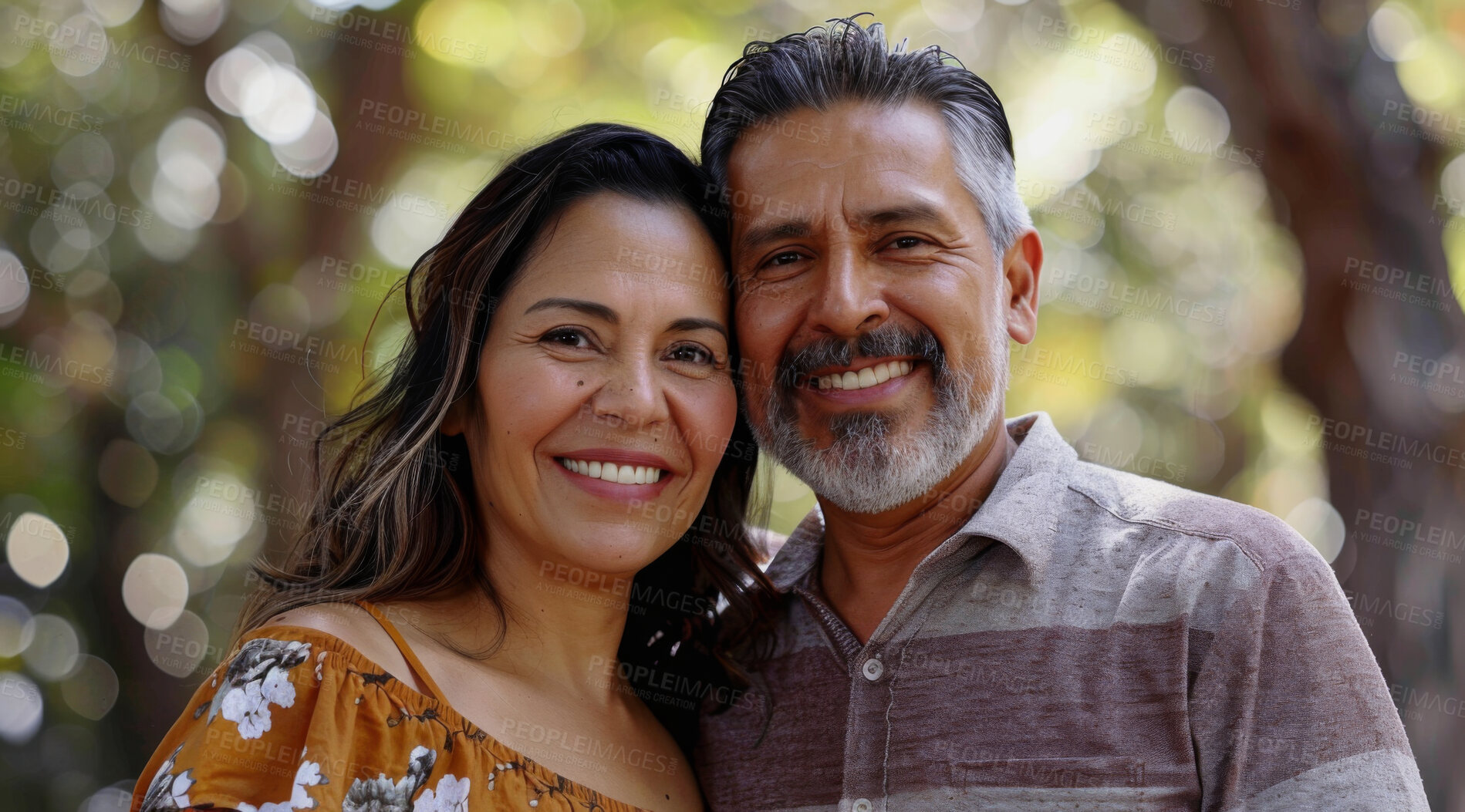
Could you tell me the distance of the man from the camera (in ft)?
7.14

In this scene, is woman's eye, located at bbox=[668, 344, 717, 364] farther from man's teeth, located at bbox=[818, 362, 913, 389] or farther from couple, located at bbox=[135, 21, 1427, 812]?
man's teeth, located at bbox=[818, 362, 913, 389]

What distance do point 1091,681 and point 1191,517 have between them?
16.4 inches

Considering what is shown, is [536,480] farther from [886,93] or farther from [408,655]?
[886,93]

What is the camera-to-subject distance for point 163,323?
5.73 meters

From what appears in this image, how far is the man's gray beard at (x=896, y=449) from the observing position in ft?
8.80

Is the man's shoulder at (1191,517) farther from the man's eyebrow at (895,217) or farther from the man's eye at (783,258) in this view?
the man's eye at (783,258)

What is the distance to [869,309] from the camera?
105 inches

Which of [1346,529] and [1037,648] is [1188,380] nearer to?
[1346,529]

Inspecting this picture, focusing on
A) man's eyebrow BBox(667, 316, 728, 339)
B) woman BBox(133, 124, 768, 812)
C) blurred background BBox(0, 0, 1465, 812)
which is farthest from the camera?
blurred background BBox(0, 0, 1465, 812)

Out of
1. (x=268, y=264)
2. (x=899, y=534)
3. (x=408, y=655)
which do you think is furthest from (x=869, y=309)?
(x=268, y=264)

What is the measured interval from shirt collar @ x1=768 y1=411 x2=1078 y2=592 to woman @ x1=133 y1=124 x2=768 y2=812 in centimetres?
23

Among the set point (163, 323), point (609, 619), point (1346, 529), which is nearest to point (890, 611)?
point (609, 619)

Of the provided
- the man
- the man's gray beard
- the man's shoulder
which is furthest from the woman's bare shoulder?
the man's shoulder

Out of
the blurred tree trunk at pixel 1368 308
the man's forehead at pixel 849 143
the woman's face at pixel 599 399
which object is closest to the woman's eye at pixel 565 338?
the woman's face at pixel 599 399
